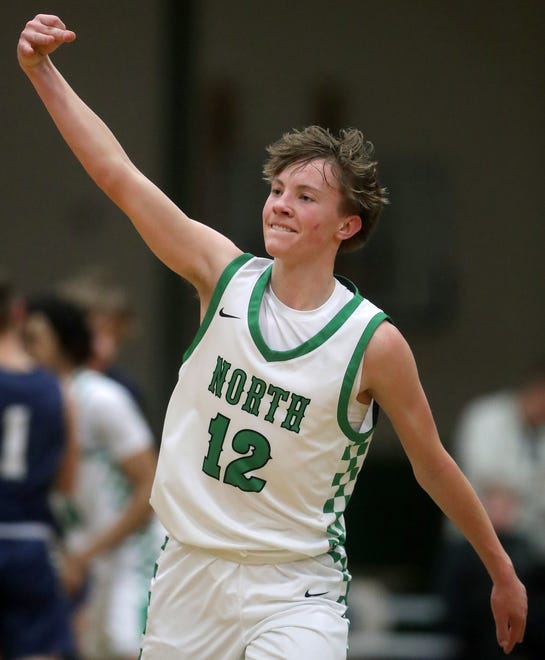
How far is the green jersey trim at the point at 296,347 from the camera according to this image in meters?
4.41

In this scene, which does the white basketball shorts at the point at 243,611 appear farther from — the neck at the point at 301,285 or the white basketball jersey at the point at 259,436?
the neck at the point at 301,285

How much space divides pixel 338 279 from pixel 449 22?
6.96m

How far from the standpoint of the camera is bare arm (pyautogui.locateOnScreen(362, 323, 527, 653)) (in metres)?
4.39

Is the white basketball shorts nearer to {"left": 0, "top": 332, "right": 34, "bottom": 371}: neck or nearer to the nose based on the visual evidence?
the nose

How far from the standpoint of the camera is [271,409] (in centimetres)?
440

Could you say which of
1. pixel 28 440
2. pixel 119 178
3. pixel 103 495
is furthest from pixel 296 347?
pixel 103 495

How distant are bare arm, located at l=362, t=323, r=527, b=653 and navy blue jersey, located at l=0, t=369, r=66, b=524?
2813 mm

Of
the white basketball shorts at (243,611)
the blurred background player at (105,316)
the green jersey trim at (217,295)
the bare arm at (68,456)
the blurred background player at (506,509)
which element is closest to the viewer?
the white basketball shorts at (243,611)

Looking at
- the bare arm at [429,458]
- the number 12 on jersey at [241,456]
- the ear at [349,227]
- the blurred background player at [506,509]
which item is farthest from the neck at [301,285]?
the blurred background player at [506,509]

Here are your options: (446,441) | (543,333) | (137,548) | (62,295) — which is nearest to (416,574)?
(446,441)

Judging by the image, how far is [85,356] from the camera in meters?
7.69

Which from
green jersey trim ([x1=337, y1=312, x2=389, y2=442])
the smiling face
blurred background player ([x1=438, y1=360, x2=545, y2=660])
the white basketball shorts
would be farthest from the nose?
blurred background player ([x1=438, y1=360, x2=545, y2=660])

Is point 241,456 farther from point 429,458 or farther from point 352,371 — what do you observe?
point 429,458

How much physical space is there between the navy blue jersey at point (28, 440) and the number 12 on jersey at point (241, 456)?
8.59 feet
